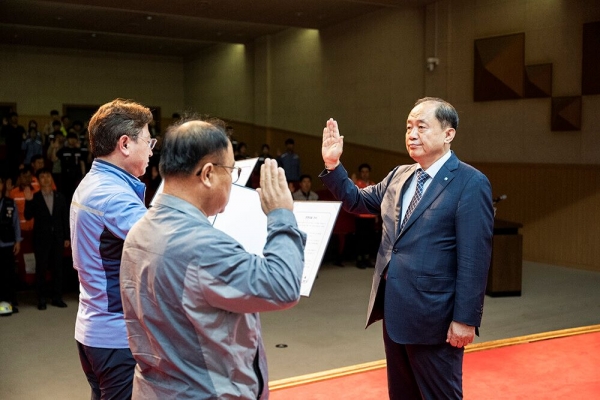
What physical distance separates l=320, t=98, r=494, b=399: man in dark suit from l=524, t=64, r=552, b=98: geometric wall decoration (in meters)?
6.63

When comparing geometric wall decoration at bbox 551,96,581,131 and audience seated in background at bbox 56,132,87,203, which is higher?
geometric wall decoration at bbox 551,96,581,131

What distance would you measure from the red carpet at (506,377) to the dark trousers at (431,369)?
1.04m

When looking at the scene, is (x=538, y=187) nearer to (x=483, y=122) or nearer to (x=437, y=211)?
(x=483, y=122)

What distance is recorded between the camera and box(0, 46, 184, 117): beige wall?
51.7 feet

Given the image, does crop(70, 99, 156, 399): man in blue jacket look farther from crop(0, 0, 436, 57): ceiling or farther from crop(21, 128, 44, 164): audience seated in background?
crop(21, 128, 44, 164): audience seated in background

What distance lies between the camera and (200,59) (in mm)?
16953

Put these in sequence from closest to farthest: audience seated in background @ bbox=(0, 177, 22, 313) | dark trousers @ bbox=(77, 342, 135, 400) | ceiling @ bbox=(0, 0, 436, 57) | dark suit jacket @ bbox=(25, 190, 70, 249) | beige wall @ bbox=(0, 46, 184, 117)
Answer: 1. dark trousers @ bbox=(77, 342, 135, 400)
2. audience seated in background @ bbox=(0, 177, 22, 313)
3. dark suit jacket @ bbox=(25, 190, 70, 249)
4. ceiling @ bbox=(0, 0, 436, 57)
5. beige wall @ bbox=(0, 46, 184, 117)

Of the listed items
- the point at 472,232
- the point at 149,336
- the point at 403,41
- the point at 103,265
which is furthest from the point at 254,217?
the point at 403,41

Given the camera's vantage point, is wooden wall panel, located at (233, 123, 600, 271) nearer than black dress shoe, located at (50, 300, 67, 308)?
No

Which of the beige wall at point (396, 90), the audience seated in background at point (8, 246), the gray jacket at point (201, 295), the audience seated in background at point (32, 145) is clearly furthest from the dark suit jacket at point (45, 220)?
the beige wall at point (396, 90)

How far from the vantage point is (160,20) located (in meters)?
12.5

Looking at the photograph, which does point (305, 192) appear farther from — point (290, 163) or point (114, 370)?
point (114, 370)

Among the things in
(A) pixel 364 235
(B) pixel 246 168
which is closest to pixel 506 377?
(B) pixel 246 168

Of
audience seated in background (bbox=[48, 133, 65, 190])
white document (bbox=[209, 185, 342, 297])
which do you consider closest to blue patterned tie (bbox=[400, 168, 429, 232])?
white document (bbox=[209, 185, 342, 297])
